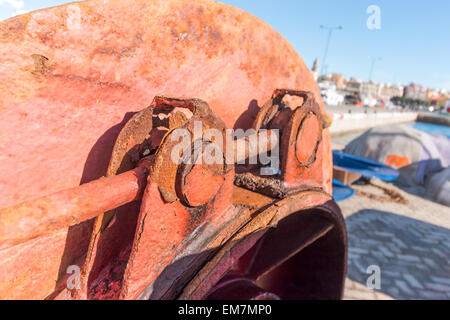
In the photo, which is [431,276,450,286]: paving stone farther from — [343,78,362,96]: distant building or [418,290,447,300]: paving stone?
[343,78,362,96]: distant building

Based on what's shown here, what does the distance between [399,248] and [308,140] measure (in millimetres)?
4879

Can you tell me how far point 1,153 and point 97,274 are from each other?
53 centimetres

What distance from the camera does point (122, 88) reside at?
120 centimetres

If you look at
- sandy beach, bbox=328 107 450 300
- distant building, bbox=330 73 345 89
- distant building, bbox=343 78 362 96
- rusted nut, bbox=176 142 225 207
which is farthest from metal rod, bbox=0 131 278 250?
distant building, bbox=343 78 362 96

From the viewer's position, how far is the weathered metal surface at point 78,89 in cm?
98

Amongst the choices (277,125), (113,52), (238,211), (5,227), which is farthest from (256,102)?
(5,227)

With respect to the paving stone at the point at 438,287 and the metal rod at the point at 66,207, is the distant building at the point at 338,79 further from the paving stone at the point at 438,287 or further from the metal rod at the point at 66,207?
the metal rod at the point at 66,207

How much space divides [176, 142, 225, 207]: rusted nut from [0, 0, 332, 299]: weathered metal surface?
6cm

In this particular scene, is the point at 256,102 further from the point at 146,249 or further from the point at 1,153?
the point at 1,153

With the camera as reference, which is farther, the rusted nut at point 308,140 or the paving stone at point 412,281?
the paving stone at point 412,281

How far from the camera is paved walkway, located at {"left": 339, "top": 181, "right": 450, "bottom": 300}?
421 centimetres

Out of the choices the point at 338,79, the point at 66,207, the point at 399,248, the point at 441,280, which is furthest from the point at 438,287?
the point at 338,79

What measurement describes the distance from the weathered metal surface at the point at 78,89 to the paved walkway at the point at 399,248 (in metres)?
3.79

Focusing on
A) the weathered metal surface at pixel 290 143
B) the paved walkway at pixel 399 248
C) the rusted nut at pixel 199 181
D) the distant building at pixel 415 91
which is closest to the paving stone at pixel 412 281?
the paved walkway at pixel 399 248
